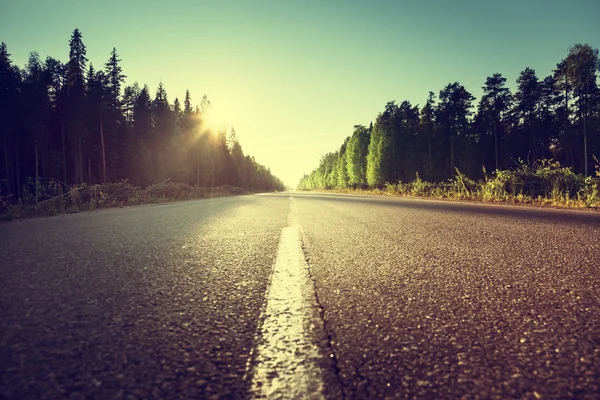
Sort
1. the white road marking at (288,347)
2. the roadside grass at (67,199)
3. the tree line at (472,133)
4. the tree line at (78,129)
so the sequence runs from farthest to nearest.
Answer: the tree line at (472,133), the tree line at (78,129), the roadside grass at (67,199), the white road marking at (288,347)

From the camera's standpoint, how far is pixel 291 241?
11.8 feet

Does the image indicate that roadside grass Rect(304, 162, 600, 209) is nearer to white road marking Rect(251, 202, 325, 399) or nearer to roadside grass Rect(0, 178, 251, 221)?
white road marking Rect(251, 202, 325, 399)

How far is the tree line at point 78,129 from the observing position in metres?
31.1

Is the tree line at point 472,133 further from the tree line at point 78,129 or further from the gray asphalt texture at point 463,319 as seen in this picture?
the gray asphalt texture at point 463,319

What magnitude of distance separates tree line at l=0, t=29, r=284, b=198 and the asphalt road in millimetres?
30772

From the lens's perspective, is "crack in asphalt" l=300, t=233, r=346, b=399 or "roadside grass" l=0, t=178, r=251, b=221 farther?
"roadside grass" l=0, t=178, r=251, b=221

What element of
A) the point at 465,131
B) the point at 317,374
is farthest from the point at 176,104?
the point at 317,374

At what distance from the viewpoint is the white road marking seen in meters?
0.87

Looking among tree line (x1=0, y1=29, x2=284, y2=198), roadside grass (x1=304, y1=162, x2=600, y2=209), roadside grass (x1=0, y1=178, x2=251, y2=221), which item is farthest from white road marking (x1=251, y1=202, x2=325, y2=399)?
tree line (x1=0, y1=29, x2=284, y2=198)

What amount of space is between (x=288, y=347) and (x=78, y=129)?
129 ft

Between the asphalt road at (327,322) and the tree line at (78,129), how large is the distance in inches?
1212

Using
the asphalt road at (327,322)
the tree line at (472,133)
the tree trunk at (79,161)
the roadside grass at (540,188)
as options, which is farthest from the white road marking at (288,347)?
the tree line at (472,133)

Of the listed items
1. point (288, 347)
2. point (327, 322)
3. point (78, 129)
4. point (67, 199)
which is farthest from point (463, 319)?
point (78, 129)

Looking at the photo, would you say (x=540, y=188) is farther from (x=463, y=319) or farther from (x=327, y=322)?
(x=327, y=322)
